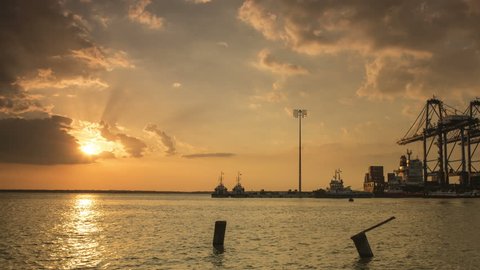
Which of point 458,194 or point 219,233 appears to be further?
point 458,194

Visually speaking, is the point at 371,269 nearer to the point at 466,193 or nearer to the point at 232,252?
the point at 232,252

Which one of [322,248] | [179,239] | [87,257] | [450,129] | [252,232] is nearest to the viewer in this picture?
[87,257]

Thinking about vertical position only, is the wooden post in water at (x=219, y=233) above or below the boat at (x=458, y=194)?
below

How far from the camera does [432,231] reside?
51.5 metres

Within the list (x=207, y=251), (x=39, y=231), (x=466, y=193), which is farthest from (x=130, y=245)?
(x=466, y=193)

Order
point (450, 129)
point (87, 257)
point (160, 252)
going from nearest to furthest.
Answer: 1. point (87, 257)
2. point (160, 252)
3. point (450, 129)

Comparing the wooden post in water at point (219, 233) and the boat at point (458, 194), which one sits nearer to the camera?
the wooden post in water at point (219, 233)

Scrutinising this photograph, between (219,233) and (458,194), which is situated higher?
(458,194)

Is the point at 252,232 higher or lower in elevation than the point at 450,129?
lower

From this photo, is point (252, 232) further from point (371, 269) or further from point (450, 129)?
point (450, 129)

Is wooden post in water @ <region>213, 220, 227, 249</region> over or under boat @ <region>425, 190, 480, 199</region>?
under

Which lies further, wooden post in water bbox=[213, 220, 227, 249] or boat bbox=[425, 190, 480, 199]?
boat bbox=[425, 190, 480, 199]

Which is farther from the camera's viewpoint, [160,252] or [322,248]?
[322,248]

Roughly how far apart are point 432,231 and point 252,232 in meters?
20.2
